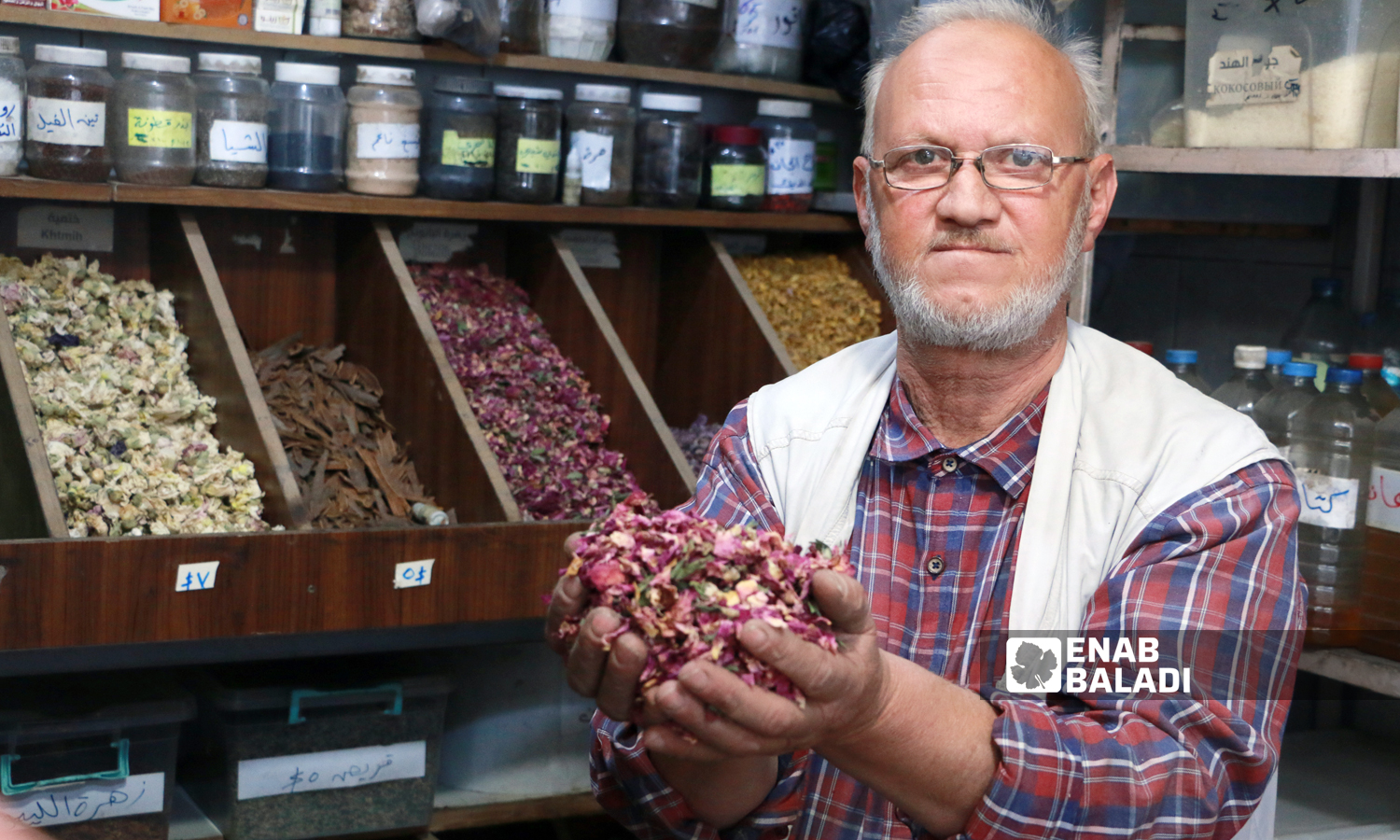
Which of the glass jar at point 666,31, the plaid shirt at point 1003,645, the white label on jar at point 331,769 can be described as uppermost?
the glass jar at point 666,31

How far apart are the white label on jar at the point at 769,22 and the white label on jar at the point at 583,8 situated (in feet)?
1.03

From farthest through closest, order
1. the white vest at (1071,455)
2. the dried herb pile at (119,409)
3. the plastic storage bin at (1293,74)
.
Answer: the dried herb pile at (119,409)
the plastic storage bin at (1293,74)
the white vest at (1071,455)

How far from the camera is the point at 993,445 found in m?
1.36

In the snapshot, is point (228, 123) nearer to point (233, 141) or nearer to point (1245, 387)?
point (233, 141)

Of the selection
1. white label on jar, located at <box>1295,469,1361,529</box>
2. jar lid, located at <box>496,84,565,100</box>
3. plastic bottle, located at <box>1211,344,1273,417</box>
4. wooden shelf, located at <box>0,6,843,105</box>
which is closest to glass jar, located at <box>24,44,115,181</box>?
wooden shelf, located at <box>0,6,843,105</box>

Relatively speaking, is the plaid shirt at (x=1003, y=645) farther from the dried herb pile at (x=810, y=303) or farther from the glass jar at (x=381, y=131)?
the dried herb pile at (x=810, y=303)

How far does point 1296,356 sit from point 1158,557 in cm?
119

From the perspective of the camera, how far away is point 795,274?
114 inches

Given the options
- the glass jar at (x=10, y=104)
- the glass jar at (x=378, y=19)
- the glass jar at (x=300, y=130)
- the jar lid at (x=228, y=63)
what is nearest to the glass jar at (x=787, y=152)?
the glass jar at (x=378, y=19)

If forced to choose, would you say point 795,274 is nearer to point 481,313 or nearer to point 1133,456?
point 481,313

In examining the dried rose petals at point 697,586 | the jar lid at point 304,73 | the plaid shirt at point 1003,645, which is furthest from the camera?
the jar lid at point 304,73

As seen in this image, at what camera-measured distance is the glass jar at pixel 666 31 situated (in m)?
2.62

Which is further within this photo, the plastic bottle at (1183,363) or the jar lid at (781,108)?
the jar lid at (781,108)

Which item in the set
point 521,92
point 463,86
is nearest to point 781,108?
point 521,92
